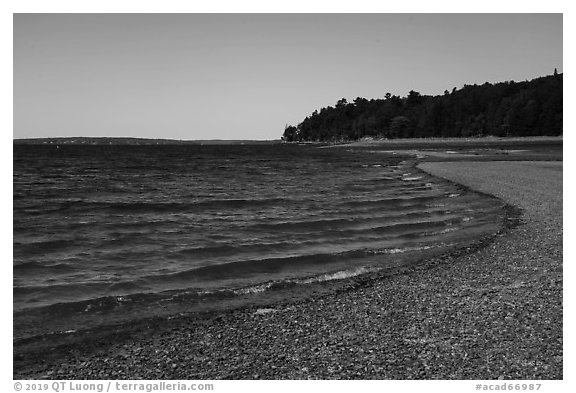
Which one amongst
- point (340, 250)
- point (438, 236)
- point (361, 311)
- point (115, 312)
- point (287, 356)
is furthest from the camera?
point (438, 236)

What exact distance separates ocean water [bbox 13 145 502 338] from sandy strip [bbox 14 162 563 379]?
4.97 ft

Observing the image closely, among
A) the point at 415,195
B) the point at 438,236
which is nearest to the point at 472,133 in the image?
the point at 415,195

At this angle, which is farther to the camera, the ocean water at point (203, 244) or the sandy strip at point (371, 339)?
the ocean water at point (203, 244)

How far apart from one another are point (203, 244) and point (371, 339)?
10452 millimetres

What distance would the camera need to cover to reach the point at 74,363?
8781mm

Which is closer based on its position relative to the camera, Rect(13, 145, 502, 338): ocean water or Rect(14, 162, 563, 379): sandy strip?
Rect(14, 162, 563, 379): sandy strip

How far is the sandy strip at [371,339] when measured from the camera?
25.8 ft

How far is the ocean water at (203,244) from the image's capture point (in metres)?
12.2

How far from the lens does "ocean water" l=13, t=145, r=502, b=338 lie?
40.2ft

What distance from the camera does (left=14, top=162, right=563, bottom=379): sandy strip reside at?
309 inches

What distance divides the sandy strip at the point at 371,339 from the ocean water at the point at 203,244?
4.97 feet

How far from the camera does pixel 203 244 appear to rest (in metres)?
18.3

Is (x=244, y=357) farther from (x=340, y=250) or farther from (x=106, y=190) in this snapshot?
(x=106, y=190)

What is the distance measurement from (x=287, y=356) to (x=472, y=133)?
206982 mm
